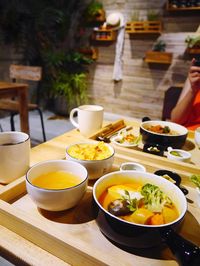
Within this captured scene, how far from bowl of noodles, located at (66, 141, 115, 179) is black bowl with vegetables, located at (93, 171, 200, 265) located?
0.27ft

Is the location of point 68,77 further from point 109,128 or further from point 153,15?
point 109,128

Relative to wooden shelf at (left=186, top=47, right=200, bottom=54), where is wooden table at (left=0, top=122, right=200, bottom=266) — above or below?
below

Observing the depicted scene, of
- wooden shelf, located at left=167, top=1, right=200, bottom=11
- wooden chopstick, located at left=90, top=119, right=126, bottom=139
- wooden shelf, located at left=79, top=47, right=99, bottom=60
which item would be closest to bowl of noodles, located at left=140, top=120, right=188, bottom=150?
wooden chopstick, located at left=90, top=119, right=126, bottom=139

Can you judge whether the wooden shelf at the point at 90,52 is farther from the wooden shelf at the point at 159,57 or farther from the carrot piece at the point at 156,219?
the carrot piece at the point at 156,219

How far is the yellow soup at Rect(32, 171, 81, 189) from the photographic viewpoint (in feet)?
2.08

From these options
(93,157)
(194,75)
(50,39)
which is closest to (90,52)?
(50,39)

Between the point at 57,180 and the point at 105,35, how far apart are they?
4.04 m

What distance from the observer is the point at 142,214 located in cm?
55

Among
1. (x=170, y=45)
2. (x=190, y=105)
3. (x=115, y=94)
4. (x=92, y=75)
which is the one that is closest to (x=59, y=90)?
(x=92, y=75)

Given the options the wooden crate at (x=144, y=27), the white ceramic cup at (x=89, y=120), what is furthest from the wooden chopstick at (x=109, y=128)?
the wooden crate at (x=144, y=27)

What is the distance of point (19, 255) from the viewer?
52cm

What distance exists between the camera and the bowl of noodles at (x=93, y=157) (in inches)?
29.5

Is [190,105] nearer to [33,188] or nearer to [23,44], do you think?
[33,188]

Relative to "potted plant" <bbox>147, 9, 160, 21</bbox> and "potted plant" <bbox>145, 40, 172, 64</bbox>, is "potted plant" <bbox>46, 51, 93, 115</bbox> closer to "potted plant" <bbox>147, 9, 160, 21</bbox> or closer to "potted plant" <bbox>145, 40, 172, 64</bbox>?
"potted plant" <bbox>145, 40, 172, 64</bbox>
